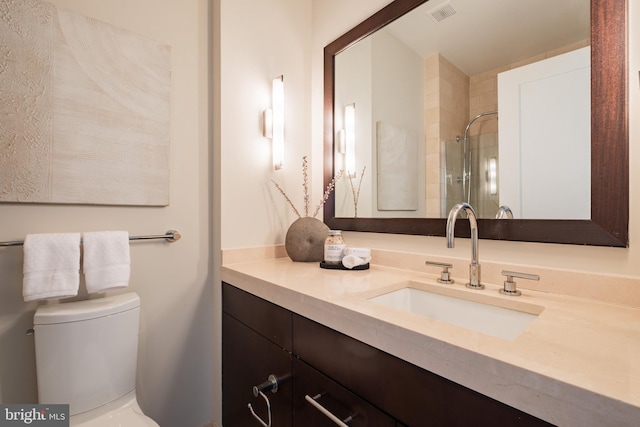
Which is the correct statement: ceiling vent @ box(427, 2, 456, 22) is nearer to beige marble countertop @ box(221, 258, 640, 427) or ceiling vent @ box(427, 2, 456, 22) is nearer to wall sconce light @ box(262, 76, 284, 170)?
wall sconce light @ box(262, 76, 284, 170)

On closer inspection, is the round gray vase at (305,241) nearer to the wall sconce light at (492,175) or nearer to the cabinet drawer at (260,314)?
the cabinet drawer at (260,314)

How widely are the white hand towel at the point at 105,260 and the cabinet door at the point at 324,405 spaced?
2.42 feet

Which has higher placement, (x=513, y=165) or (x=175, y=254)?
(x=513, y=165)

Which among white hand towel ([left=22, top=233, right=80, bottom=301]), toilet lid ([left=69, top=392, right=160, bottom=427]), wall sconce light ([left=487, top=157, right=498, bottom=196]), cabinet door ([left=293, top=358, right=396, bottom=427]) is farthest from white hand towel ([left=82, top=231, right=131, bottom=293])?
wall sconce light ([left=487, top=157, right=498, bottom=196])

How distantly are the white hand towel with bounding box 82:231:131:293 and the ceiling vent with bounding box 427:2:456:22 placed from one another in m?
1.52

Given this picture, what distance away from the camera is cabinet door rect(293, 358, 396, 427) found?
27.3 inches

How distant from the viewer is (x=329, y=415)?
0.76 metres

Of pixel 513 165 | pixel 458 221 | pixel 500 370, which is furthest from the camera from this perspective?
pixel 458 221

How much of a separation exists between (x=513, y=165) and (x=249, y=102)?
1.18m

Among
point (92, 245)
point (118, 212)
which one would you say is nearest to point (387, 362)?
point (92, 245)

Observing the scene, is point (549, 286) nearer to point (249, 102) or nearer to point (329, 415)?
point (329, 415)

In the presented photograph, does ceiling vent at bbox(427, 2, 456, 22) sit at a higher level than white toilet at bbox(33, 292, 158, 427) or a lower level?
higher

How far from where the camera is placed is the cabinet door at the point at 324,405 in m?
0.69

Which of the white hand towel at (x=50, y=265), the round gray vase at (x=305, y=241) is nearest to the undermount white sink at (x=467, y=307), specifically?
the round gray vase at (x=305, y=241)
